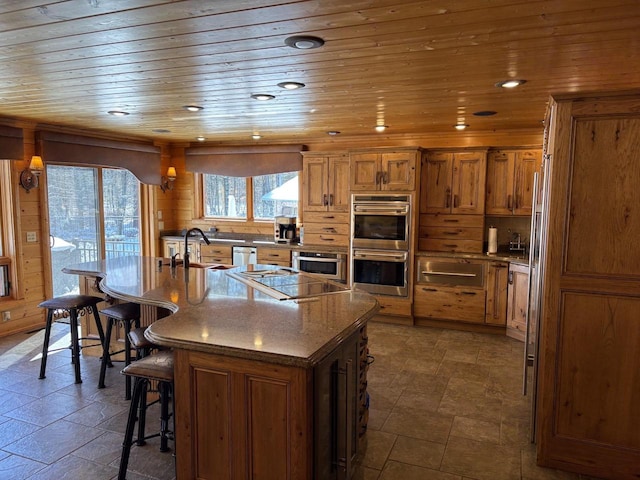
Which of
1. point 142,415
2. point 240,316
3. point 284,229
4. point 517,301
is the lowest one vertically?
point 142,415

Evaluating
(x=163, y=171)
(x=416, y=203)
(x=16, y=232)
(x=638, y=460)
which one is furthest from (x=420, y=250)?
(x=16, y=232)

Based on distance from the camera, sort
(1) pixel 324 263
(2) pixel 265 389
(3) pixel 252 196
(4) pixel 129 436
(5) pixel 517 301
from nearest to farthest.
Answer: (2) pixel 265 389, (4) pixel 129 436, (5) pixel 517 301, (1) pixel 324 263, (3) pixel 252 196

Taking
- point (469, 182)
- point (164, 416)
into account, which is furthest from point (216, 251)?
point (164, 416)

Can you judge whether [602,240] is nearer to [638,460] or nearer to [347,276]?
[638,460]

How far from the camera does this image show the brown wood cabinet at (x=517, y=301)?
495cm

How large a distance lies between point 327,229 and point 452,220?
1610 millimetres

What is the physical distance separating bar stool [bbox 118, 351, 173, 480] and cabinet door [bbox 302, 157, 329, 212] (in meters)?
3.69

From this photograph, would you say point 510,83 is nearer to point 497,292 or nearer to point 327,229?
point 497,292

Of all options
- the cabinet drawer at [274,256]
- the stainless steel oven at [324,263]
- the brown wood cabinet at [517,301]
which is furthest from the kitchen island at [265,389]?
the cabinet drawer at [274,256]

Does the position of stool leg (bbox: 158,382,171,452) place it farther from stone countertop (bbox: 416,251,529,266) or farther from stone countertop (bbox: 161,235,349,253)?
stone countertop (bbox: 416,251,529,266)

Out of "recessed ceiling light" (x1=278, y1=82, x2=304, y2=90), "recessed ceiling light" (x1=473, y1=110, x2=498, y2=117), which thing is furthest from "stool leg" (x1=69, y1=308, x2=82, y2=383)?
"recessed ceiling light" (x1=473, y1=110, x2=498, y2=117)

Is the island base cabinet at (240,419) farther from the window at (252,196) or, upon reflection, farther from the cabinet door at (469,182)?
the window at (252,196)

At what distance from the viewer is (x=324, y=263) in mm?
5996

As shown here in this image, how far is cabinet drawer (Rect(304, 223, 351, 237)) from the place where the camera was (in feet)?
19.9
